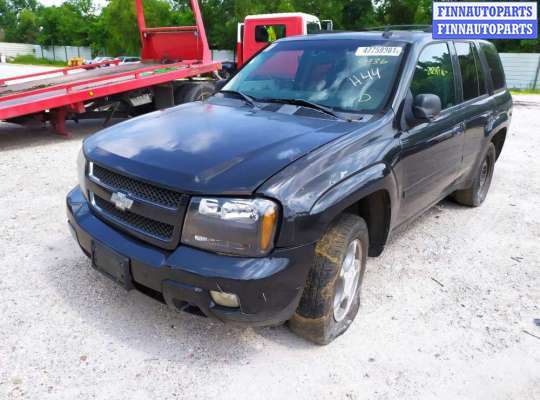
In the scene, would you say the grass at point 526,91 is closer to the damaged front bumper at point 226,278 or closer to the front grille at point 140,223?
the damaged front bumper at point 226,278

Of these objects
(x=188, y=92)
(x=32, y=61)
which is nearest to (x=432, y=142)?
(x=188, y=92)

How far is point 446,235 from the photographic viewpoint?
4441 millimetres

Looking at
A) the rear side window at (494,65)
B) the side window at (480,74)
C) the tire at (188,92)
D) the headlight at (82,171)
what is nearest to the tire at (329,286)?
the headlight at (82,171)

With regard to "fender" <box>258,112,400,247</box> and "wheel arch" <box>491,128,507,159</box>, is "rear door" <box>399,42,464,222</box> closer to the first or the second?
"fender" <box>258,112,400,247</box>

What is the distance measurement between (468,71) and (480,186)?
4.96ft

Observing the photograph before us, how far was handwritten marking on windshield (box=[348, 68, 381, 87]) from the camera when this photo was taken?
3.29m

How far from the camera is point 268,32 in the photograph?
12.0m

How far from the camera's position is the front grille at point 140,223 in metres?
2.38

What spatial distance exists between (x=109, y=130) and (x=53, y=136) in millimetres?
5925

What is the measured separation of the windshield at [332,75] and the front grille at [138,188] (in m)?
1.38

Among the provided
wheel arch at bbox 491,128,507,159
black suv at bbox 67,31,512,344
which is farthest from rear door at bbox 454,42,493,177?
wheel arch at bbox 491,128,507,159

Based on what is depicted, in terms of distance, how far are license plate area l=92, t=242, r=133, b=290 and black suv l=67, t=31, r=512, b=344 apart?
0.01 meters

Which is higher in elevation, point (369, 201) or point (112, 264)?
point (369, 201)

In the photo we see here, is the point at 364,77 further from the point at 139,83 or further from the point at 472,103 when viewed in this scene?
the point at 139,83
